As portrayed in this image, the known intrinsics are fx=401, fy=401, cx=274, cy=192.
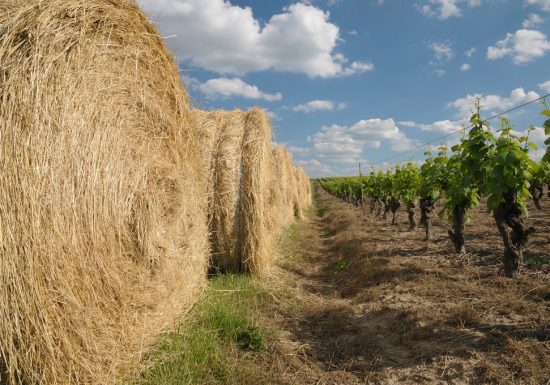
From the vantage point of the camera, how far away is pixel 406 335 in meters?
4.77

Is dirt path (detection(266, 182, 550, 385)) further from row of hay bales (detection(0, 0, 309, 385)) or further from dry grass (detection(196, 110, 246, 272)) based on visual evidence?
row of hay bales (detection(0, 0, 309, 385))

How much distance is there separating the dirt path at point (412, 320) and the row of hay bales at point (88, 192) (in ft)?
5.40

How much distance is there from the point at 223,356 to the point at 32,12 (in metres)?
3.37

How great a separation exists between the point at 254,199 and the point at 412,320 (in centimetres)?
298

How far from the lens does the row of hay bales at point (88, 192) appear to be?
2.63m

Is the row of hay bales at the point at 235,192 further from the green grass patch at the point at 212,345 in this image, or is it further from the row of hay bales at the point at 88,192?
the row of hay bales at the point at 88,192

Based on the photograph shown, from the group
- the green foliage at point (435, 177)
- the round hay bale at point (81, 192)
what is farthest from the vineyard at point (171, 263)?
the green foliage at point (435, 177)

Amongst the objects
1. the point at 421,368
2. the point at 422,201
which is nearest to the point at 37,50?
the point at 421,368

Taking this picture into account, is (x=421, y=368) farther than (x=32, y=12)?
Yes

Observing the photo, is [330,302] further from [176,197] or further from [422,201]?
[422,201]

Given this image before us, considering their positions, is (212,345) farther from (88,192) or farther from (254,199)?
(254,199)

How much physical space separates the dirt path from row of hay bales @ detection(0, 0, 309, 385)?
164 cm

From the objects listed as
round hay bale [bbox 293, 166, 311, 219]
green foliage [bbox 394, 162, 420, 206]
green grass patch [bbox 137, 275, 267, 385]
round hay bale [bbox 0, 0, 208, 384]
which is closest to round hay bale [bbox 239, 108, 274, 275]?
green grass patch [bbox 137, 275, 267, 385]

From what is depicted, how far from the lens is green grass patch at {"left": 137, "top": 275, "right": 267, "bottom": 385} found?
361 centimetres
